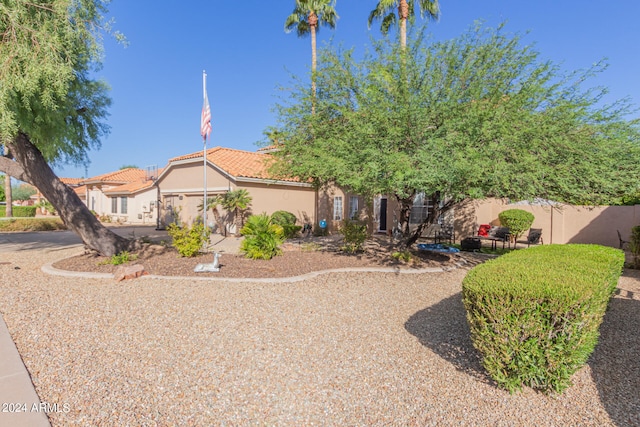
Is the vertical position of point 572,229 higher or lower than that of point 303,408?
higher

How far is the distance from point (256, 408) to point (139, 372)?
1.56 m

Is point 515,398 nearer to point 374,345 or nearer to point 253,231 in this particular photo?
point 374,345

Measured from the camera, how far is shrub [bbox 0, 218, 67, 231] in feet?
69.4

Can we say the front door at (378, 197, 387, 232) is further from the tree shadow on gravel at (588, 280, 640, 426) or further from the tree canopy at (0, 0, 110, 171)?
the tree canopy at (0, 0, 110, 171)

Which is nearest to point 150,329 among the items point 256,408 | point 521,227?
point 256,408

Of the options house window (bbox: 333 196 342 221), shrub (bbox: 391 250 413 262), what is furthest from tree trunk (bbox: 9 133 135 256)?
house window (bbox: 333 196 342 221)

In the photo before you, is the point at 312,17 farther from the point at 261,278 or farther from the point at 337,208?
the point at 261,278

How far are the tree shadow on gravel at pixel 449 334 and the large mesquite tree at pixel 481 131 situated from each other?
2537mm

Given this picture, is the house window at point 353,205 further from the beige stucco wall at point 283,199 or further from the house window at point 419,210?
the house window at point 419,210

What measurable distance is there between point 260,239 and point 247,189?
26.1 feet

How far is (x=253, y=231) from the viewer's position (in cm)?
1102

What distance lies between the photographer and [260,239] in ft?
35.2

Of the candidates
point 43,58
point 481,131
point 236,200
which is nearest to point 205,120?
point 43,58

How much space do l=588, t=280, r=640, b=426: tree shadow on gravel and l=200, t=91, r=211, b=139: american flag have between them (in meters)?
12.0
